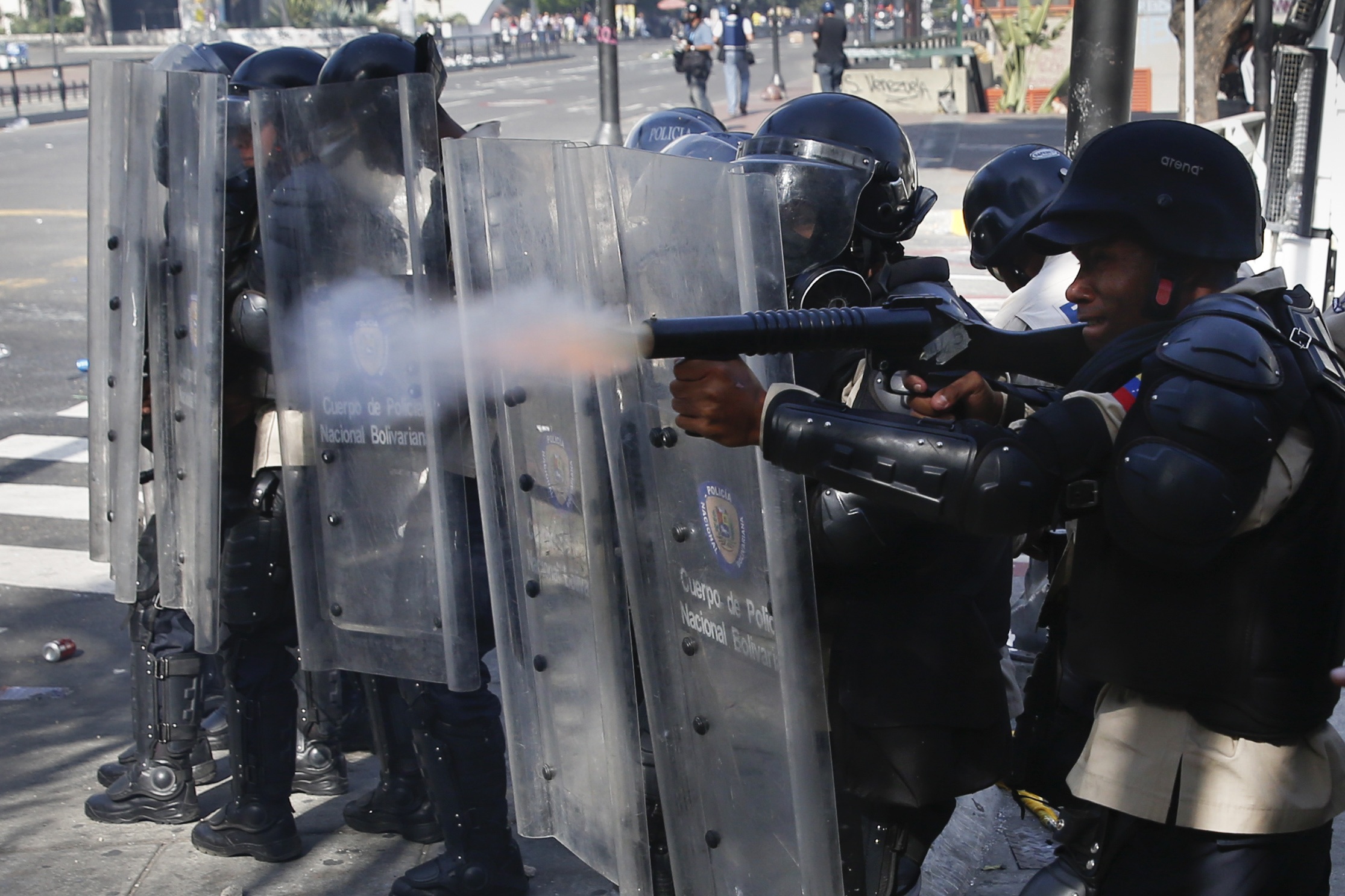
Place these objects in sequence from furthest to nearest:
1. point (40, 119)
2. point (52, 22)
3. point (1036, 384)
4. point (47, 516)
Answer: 1. point (52, 22)
2. point (40, 119)
3. point (47, 516)
4. point (1036, 384)

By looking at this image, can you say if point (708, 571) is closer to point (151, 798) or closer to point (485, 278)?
point (485, 278)

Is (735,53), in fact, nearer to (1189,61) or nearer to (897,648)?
(1189,61)

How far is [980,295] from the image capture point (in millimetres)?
11641

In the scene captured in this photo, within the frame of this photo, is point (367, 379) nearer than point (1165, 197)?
No

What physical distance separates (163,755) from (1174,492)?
317 centimetres

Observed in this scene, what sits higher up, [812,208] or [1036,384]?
[812,208]

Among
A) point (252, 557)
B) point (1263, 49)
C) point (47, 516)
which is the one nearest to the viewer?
point (252, 557)

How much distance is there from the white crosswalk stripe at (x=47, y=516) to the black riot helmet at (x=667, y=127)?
2912mm

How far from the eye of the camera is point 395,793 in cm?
393

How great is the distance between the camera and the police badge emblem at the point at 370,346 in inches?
125

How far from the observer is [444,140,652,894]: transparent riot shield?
8.04 ft

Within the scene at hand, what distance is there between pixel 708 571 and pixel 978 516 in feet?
1.89

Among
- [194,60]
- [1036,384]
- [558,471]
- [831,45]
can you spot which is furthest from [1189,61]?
[831,45]

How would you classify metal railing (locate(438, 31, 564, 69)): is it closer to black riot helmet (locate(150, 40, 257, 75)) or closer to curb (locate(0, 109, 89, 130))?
curb (locate(0, 109, 89, 130))
